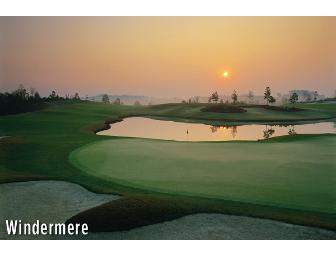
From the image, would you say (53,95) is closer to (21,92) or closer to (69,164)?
(21,92)

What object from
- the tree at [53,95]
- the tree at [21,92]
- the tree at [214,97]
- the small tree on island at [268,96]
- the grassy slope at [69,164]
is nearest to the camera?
the grassy slope at [69,164]

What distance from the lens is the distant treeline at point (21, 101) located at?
55.5ft

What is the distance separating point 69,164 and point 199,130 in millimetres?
11801

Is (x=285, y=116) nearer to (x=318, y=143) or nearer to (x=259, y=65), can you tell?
(x=318, y=143)

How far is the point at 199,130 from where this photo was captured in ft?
92.5

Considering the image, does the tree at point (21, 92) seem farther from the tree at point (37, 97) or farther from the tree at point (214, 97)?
the tree at point (214, 97)

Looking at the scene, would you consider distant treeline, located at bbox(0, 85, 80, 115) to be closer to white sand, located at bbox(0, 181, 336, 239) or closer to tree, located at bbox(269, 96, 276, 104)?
white sand, located at bbox(0, 181, 336, 239)

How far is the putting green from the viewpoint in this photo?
45.6 feet

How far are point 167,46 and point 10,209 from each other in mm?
8052

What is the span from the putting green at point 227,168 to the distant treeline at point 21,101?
2.95 m

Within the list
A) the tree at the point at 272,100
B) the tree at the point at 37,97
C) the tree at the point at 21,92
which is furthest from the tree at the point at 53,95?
the tree at the point at 272,100

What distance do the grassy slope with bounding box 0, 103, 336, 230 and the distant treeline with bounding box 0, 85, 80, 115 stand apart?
33cm
